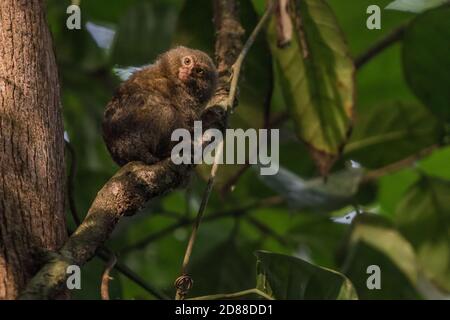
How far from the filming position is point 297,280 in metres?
2.27

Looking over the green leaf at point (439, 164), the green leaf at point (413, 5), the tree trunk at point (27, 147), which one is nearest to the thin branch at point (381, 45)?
the green leaf at point (413, 5)

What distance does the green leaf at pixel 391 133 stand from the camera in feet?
12.2

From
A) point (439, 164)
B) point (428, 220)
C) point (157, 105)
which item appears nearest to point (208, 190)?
point (157, 105)

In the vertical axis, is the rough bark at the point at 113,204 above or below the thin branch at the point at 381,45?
below

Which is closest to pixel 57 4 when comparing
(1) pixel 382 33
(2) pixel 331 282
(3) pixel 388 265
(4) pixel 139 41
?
(4) pixel 139 41

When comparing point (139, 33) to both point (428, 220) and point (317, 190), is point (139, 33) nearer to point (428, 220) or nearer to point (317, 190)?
point (317, 190)

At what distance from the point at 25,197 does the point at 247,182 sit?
2.40m

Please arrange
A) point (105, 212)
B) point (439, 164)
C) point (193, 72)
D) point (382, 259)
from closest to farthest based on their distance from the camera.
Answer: point (105, 212) → point (193, 72) → point (382, 259) → point (439, 164)

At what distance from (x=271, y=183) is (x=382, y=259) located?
1.63 ft

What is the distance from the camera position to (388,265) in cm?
314

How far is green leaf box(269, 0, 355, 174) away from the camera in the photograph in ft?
9.83

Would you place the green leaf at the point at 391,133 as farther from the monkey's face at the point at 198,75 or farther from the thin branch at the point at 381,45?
the monkey's face at the point at 198,75

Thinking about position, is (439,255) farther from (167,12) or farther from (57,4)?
(57,4)

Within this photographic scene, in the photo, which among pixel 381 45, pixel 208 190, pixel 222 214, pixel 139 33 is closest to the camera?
pixel 208 190
